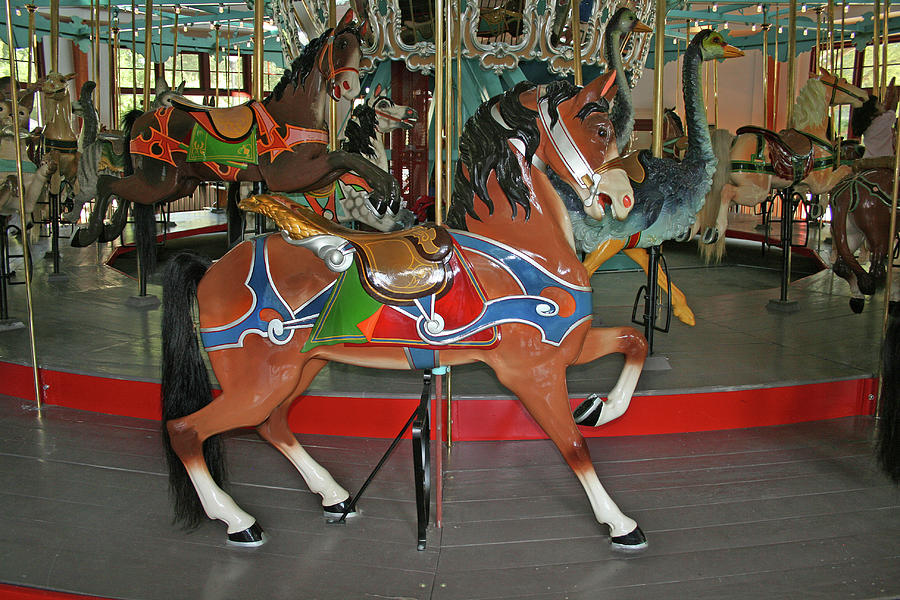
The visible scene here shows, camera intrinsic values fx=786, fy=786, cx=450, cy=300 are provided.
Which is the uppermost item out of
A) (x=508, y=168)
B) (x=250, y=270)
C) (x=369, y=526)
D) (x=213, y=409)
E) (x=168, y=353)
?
(x=508, y=168)

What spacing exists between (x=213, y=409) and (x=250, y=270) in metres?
0.46

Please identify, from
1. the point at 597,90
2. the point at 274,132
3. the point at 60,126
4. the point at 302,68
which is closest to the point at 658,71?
the point at 597,90

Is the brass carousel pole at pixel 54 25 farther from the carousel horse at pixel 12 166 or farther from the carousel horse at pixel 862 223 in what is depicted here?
the carousel horse at pixel 862 223

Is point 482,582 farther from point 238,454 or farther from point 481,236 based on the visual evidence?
point 238,454

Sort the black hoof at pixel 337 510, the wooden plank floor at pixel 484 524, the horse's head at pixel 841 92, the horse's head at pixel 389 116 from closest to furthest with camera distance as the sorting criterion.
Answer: the wooden plank floor at pixel 484 524, the black hoof at pixel 337 510, the horse's head at pixel 389 116, the horse's head at pixel 841 92

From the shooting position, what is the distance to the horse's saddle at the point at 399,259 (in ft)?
7.86

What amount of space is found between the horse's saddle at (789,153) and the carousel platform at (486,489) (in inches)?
68.9

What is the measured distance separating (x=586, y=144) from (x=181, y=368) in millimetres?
1466

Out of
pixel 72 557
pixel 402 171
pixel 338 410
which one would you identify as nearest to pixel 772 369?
pixel 338 410

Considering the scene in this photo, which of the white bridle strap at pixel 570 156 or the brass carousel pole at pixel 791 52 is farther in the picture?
the brass carousel pole at pixel 791 52

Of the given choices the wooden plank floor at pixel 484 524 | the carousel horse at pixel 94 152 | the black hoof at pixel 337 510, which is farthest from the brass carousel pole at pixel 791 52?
the carousel horse at pixel 94 152

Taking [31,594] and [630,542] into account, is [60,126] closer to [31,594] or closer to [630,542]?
[31,594]

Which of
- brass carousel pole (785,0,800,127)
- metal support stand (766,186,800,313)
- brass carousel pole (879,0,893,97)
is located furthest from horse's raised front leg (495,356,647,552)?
brass carousel pole (785,0,800,127)

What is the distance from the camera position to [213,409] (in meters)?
2.49
